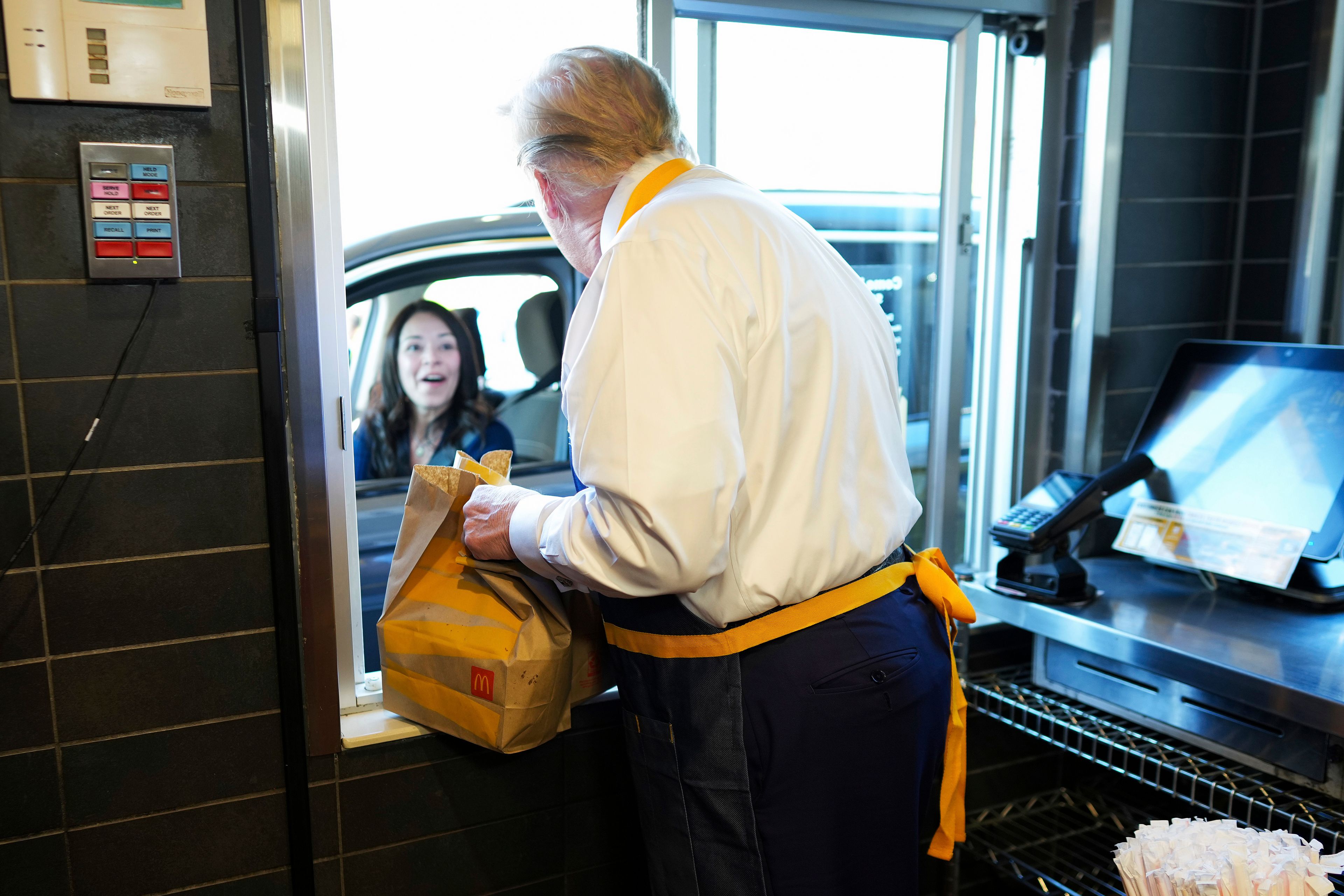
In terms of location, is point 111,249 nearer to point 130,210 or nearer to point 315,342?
point 130,210

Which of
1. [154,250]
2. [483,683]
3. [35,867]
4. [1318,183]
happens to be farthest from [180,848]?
[1318,183]

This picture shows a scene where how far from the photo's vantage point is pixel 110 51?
4.13 feet

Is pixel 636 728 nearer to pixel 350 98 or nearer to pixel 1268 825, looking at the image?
pixel 1268 825

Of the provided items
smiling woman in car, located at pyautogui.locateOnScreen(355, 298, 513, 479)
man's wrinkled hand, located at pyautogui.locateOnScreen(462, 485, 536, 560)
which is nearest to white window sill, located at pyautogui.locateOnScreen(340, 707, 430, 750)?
man's wrinkled hand, located at pyautogui.locateOnScreen(462, 485, 536, 560)

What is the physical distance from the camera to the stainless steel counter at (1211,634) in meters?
1.38

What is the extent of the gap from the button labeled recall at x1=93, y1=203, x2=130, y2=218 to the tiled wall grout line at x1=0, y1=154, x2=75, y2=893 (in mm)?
110

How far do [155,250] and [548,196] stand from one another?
0.53 m

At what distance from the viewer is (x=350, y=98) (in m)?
1.60

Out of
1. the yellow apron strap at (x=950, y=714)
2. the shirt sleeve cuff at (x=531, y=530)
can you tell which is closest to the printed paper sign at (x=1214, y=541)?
the yellow apron strap at (x=950, y=714)

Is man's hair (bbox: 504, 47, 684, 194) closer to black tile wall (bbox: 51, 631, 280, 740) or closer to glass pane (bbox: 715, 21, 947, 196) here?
glass pane (bbox: 715, 21, 947, 196)

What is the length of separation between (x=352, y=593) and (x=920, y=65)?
1.47 meters

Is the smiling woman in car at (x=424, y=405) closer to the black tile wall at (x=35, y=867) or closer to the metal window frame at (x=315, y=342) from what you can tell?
the metal window frame at (x=315, y=342)

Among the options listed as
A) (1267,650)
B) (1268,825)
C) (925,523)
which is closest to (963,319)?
(925,523)

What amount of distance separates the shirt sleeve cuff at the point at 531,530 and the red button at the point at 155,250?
0.58 meters
